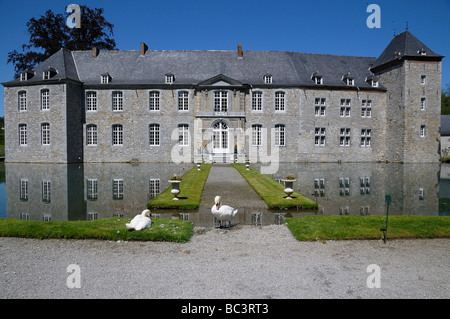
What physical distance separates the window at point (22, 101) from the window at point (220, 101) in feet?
50.8

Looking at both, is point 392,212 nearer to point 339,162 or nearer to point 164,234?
point 164,234

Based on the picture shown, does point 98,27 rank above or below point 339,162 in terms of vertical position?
above

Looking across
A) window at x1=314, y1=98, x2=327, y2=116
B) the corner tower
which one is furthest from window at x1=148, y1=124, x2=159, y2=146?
the corner tower

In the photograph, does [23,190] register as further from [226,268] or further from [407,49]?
[407,49]

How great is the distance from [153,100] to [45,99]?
841 cm

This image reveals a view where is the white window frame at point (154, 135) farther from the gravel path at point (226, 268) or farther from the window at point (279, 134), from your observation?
the gravel path at point (226, 268)

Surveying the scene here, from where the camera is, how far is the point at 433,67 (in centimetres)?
2712

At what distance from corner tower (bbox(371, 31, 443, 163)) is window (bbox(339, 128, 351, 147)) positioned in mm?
3794

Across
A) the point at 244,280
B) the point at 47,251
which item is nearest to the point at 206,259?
the point at 244,280

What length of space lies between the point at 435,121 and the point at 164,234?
28930mm

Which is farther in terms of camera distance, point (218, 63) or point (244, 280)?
point (218, 63)

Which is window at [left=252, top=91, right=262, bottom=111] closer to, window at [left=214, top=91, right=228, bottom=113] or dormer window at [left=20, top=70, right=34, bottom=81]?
window at [left=214, top=91, right=228, bottom=113]

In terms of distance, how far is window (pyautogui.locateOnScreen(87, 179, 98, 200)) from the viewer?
11015 millimetres

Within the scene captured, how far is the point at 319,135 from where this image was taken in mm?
28297
